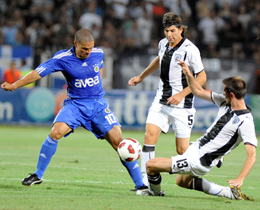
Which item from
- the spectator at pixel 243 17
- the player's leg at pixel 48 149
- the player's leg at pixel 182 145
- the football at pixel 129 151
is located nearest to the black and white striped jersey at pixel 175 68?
the player's leg at pixel 182 145

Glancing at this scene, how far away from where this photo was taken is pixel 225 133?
5.62m

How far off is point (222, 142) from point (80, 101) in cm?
220

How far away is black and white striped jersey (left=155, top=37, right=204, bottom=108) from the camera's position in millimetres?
7086

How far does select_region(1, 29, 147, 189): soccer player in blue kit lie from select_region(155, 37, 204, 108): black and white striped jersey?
920 mm

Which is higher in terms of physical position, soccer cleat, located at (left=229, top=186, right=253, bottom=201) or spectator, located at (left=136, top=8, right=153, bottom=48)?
spectator, located at (left=136, top=8, right=153, bottom=48)

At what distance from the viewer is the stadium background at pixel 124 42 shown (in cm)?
1714

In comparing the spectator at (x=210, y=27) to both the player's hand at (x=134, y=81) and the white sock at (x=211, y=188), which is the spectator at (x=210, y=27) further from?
the white sock at (x=211, y=188)

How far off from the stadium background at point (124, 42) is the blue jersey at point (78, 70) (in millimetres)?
10002

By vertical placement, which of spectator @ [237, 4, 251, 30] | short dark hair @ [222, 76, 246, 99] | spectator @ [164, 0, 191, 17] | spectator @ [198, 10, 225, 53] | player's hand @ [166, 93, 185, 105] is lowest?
player's hand @ [166, 93, 185, 105]

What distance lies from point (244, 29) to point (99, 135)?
13708 mm

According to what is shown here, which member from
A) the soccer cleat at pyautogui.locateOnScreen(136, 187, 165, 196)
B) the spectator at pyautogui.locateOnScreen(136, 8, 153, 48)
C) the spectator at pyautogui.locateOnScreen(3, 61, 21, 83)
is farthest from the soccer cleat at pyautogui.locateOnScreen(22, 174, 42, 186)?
the spectator at pyautogui.locateOnScreen(136, 8, 153, 48)

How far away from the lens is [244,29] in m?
19.3

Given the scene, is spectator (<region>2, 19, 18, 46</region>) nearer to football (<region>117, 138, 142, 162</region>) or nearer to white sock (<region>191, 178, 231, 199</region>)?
football (<region>117, 138, 142, 162</region>)

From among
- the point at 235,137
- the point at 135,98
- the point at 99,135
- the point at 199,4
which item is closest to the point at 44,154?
the point at 99,135
